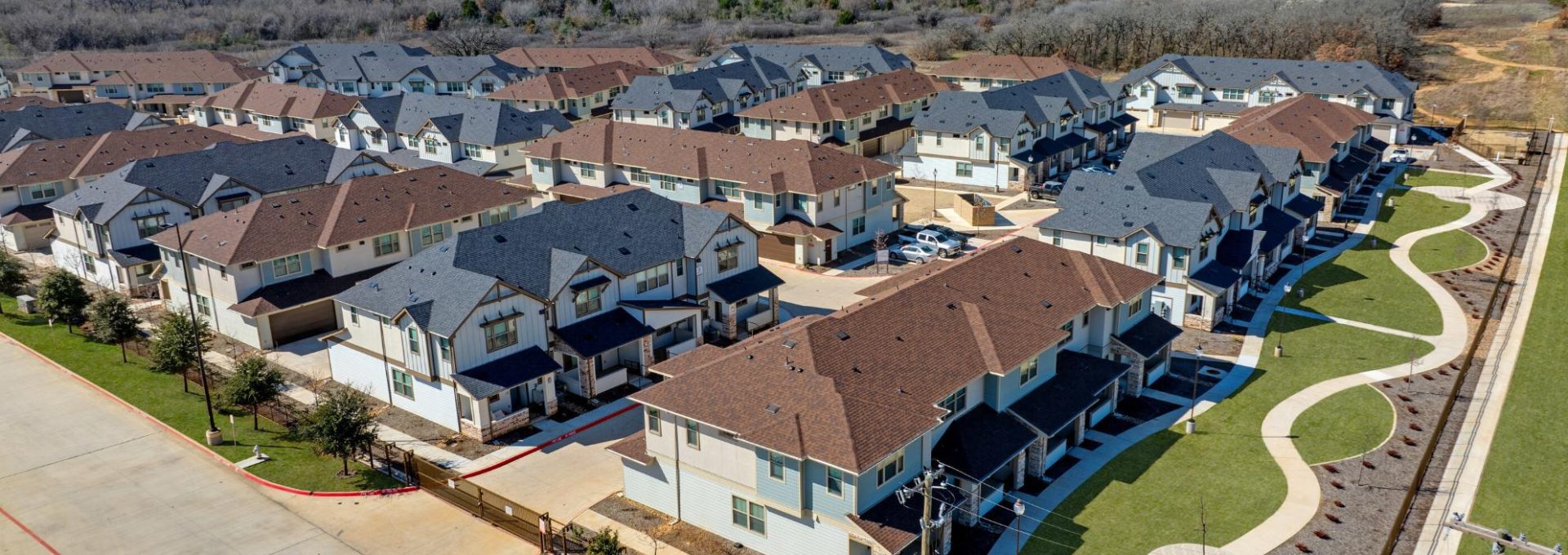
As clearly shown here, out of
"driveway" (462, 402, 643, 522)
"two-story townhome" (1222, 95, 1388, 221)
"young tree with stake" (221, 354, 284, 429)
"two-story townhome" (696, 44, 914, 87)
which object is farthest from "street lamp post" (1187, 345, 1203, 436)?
"two-story townhome" (696, 44, 914, 87)

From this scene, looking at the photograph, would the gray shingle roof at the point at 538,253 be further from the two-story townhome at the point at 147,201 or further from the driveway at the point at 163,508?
the two-story townhome at the point at 147,201

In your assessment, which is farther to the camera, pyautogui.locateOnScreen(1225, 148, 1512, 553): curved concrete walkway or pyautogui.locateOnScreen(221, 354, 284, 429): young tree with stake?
pyautogui.locateOnScreen(221, 354, 284, 429): young tree with stake

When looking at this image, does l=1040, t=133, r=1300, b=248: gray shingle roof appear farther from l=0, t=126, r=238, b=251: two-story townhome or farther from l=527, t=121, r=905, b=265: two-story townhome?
l=0, t=126, r=238, b=251: two-story townhome

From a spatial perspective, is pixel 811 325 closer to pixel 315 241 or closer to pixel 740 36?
pixel 315 241

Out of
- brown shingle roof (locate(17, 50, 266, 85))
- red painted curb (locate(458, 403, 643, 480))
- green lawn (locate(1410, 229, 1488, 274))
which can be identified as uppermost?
brown shingle roof (locate(17, 50, 266, 85))

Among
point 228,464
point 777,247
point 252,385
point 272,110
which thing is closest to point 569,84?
point 272,110

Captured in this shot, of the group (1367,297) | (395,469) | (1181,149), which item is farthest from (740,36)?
(395,469)

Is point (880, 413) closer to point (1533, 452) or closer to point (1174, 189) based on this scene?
point (1533, 452)
